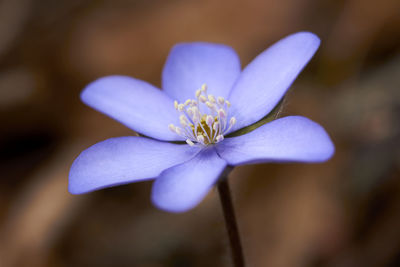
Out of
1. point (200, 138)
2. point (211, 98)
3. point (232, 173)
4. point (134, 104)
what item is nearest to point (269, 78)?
point (211, 98)

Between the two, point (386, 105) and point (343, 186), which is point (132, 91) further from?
point (386, 105)

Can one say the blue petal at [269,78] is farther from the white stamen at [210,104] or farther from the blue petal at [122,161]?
the blue petal at [122,161]

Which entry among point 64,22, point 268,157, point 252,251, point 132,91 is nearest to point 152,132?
point 132,91

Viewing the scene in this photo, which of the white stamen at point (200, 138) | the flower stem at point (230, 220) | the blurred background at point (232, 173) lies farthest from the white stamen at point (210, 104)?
the blurred background at point (232, 173)

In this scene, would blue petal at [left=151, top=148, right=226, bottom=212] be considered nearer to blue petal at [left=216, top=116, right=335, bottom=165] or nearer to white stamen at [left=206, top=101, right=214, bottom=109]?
blue petal at [left=216, top=116, right=335, bottom=165]

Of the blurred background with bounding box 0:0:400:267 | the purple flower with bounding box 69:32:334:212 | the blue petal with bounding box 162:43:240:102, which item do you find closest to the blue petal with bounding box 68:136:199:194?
the purple flower with bounding box 69:32:334:212

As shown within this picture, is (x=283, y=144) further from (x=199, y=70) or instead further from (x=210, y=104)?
(x=199, y=70)
